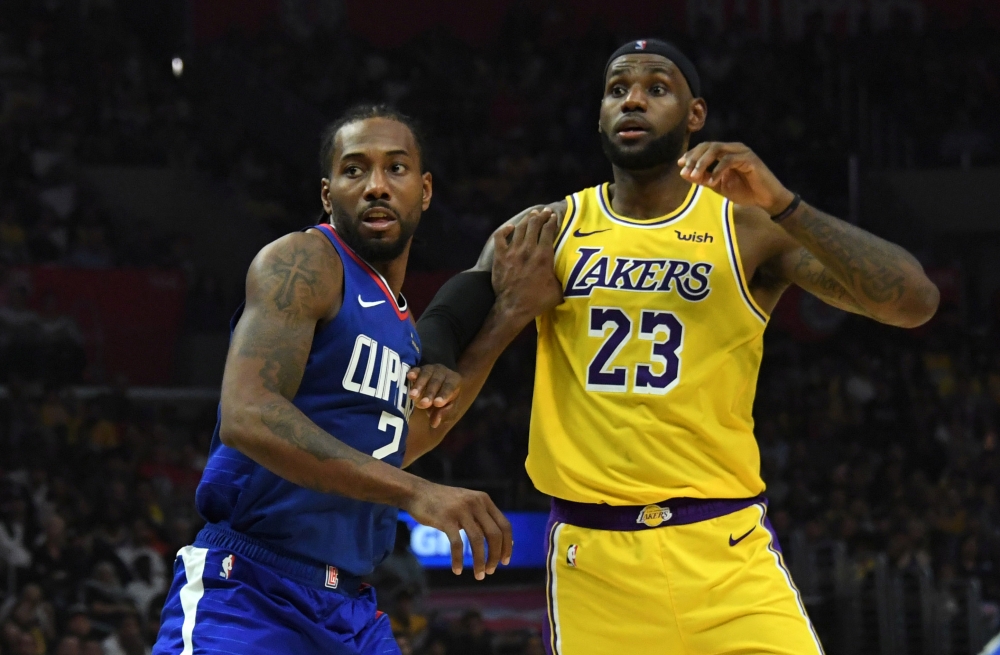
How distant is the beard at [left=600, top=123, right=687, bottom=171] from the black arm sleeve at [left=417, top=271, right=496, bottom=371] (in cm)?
62

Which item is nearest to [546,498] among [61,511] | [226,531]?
[61,511]

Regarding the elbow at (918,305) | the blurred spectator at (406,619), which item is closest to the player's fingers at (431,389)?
the elbow at (918,305)

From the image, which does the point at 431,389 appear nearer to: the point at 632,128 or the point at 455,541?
the point at 455,541

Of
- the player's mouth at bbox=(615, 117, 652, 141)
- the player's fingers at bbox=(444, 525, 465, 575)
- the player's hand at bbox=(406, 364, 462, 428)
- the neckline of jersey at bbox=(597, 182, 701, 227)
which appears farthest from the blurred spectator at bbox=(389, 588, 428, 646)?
the player's fingers at bbox=(444, 525, 465, 575)

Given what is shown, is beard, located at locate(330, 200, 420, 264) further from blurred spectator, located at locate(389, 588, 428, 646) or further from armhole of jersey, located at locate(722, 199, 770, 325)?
blurred spectator, located at locate(389, 588, 428, 646)

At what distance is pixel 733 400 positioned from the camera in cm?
417

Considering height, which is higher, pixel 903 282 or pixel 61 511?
pixel 903 282

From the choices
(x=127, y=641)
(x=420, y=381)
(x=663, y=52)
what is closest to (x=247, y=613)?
(x=420, y=381)

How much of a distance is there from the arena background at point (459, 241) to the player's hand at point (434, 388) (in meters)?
5.47

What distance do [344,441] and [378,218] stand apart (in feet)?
2.17

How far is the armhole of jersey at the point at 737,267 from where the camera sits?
4.20m

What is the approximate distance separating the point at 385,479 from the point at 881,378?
12.0 meters

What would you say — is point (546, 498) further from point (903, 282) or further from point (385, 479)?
point (385, 479)

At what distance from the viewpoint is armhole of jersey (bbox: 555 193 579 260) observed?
443 centimetres
